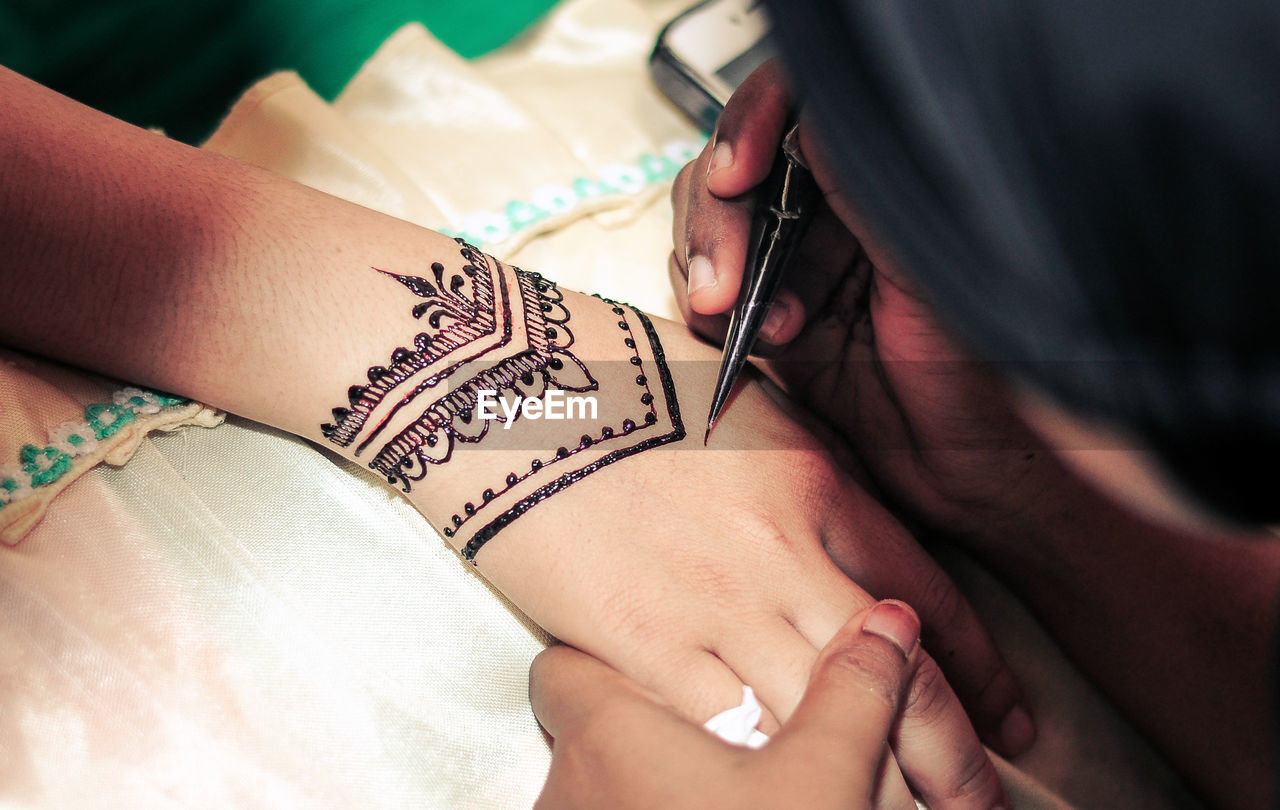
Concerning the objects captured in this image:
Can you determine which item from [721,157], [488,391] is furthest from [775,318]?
[488,391]

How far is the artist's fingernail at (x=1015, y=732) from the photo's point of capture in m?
1.11

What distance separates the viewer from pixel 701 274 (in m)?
1.10

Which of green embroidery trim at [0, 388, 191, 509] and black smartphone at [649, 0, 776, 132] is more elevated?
green embroidery trim at [0, 388, 191, 509]

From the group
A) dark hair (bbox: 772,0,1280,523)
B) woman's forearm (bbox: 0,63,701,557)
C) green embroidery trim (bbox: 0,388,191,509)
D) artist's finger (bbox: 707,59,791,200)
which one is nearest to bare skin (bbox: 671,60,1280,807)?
artist's finger (bbox: 707,59,791,200)

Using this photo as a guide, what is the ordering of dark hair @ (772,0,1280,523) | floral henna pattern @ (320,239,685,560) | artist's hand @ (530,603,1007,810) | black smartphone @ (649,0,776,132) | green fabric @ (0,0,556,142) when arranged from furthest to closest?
black smartphone @ (649,0,776,132)
green fabric @ (0,0,556,142)
floral henna pattern @ (320,239,685,560)
artist's hand @ (530,603,1007,810)
dark hair @ (772,0,1280,523)

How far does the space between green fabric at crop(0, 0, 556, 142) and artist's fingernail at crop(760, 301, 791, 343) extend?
3.05 feet

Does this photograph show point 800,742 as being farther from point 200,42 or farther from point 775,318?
point 200,42

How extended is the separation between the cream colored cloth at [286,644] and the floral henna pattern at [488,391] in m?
0.10

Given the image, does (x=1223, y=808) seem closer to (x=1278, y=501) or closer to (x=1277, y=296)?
(x=1278, y=501)

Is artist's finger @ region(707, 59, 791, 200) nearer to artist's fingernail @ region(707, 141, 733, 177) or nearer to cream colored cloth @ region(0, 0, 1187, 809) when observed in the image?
artist's fingernail @ region(707, 141, 733, 177)

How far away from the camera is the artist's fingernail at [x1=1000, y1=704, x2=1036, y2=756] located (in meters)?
1.11

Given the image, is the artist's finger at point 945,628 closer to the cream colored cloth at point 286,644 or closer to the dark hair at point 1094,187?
the cream colored cloth at point 286,644

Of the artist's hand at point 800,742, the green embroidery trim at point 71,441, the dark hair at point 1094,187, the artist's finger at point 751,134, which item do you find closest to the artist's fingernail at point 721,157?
the artist's finger at point 751,134

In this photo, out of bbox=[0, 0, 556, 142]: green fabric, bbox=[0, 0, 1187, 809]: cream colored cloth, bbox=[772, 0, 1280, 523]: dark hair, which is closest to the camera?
bbox=[772, 0, 1280, 523]: dark hair
